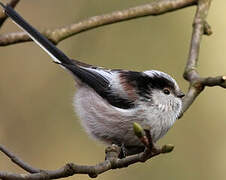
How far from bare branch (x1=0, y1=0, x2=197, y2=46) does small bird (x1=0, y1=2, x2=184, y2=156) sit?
0.07m

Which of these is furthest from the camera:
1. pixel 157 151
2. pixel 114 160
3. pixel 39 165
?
pixel 39 165

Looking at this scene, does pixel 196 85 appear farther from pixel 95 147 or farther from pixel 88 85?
pixel 95 147

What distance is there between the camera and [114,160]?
247 centimetres

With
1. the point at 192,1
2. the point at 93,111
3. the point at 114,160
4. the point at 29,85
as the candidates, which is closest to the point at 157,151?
the point at 114,160

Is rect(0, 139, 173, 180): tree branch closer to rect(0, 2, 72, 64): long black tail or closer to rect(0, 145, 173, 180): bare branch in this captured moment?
rect(0, 145, 173, 180): bare branch

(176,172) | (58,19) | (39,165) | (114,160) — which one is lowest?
(176,172)

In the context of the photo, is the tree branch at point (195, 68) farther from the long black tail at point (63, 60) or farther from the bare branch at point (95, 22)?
the long black tail at point (63, 60)

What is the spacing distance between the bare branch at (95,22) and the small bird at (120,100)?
7 cm

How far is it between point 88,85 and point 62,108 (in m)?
1.01

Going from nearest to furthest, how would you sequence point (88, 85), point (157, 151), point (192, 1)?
1. point (157, 151)
2. point (88, 85)
3. point (192, 1)

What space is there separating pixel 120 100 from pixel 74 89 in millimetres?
1011

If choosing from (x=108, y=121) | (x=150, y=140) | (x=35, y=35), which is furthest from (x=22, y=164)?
(x=35, y=35)

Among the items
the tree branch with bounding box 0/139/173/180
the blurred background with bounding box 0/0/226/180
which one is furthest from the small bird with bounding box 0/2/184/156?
the blurred background with bounding box 0/0/226/180

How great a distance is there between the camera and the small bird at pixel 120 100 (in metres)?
3.18
